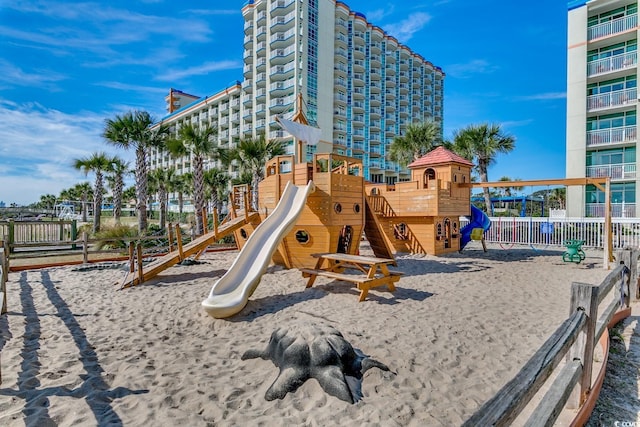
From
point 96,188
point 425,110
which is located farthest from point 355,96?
point 96,188

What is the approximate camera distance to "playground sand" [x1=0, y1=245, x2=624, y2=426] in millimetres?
3525

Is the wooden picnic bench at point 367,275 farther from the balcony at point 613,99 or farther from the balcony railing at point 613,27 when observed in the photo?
the balcony railing at point 613,27

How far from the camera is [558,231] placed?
20109 mm

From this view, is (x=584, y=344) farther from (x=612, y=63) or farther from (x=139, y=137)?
(x=612, y=63)

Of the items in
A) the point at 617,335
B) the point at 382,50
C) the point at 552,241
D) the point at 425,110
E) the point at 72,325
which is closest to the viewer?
the point at 617,335

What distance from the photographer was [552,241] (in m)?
20.0

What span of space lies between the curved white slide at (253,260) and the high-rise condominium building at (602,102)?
80.6 ft

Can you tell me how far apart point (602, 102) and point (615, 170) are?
5.32m

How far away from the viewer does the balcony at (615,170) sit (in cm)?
2391

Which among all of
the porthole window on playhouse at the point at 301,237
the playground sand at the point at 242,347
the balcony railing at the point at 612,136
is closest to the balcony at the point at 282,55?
the balcony railing at the point at 612,136

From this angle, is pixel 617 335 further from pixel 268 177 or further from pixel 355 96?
pixel 355 96

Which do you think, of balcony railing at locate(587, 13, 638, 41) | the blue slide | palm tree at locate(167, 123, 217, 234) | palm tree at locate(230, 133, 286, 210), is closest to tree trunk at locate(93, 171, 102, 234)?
palm tree at locate(167, 123, 217, 234)

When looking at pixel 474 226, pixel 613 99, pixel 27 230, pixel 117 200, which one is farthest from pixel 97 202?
pixel 613 99

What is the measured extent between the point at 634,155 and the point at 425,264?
22.1 meters
